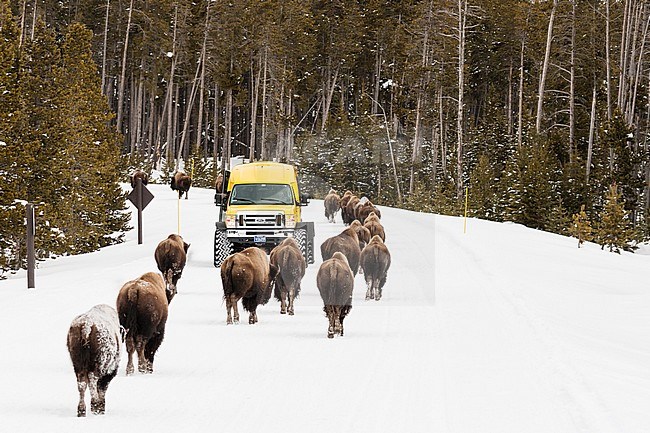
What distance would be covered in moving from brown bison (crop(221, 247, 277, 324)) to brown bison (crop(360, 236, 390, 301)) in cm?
257

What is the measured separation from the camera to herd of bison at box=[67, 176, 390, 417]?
7.13m

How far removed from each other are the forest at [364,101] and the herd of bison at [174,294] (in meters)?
12.0

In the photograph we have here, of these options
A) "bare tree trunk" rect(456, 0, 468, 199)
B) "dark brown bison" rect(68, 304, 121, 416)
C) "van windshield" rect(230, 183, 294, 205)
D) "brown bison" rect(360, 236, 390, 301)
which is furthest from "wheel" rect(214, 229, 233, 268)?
"bare tree trunk" rect(456, 0, 468, 199)

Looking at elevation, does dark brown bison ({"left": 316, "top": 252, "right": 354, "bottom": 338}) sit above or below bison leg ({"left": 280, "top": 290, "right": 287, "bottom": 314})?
above

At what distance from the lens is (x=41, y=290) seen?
1581 centimetres

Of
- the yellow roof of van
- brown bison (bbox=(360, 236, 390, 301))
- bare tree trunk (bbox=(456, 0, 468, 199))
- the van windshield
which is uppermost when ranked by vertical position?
bare tree trunk (bbox=(456, 0, 468, 199))

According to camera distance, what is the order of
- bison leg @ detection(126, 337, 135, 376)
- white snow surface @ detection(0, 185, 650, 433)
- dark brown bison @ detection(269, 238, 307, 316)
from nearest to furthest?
white snow surface @ detection(0, 185, 650, 433)
bison leg @ detection(126, 337, 135, 376)
dark brown bison @ detection(269, 238, 307, 316)

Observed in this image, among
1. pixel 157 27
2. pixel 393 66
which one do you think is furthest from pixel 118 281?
pixel 393 66

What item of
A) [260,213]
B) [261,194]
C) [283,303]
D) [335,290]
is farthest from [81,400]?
[261,194]

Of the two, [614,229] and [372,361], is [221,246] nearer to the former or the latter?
[372,361]

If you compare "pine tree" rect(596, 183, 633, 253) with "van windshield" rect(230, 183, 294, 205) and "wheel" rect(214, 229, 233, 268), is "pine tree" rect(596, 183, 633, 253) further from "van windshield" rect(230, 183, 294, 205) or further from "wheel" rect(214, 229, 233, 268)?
"wheel" rect(214, 229, 233, 268)

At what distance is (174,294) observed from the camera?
40.8 feet

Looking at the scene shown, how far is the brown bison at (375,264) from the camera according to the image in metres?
14.7

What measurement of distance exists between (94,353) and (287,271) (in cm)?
613
